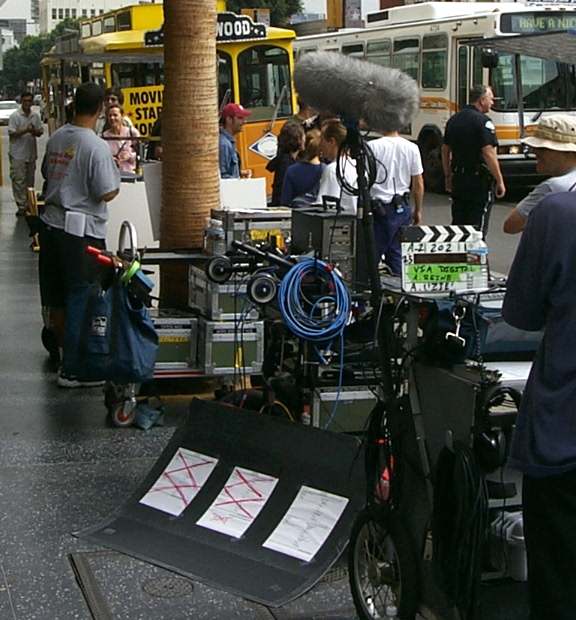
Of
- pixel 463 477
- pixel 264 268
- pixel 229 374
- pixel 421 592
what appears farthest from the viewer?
pixel 229 374

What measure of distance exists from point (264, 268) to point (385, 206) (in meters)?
2.92

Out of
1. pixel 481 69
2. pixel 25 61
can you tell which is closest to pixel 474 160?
pixel 481 69

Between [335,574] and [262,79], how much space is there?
1513 cm

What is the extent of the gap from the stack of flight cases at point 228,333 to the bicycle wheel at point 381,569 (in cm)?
285

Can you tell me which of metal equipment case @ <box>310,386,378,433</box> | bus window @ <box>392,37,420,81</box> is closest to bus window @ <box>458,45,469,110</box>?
bus window @ <box>392,37,420,81</box>

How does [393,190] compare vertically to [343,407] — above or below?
above

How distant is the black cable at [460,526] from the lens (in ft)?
12.4

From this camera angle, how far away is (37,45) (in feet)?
405

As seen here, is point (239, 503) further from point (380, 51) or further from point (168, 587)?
point (380, 51)

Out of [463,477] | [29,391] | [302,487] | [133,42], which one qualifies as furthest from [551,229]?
[133,42]

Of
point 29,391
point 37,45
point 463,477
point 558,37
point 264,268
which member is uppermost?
point 37,45

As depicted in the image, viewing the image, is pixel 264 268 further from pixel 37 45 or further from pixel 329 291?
pixel 37 45

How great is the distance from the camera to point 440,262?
4418mm

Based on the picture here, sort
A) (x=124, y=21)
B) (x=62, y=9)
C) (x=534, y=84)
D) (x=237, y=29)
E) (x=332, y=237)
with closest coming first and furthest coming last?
(x=332, y=237) < (x=237, y=29) < (x=534, y=84) < (x=124, y=21) < (x=62, y=9)
